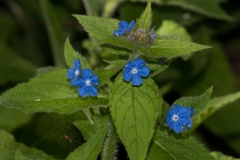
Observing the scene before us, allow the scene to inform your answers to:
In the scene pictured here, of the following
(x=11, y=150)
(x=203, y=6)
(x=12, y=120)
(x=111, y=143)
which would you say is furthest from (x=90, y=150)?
(x=203, y=6)

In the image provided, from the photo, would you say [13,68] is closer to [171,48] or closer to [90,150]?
[90,150]

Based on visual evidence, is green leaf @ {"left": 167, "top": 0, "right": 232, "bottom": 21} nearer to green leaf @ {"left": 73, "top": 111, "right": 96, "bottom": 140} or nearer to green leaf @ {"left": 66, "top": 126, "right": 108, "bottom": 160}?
green leaf @ {"left": 73, "top": 111, "right": 96, "bottom": 140}

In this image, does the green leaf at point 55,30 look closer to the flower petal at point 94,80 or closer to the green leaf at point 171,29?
the green leaf at point 171,29

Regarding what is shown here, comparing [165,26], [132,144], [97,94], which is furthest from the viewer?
[165,26]

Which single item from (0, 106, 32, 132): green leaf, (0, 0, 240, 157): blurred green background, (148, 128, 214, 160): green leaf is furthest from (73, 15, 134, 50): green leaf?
(0, 106, 32, 132): green leaf

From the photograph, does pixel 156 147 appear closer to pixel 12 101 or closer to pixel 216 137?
pixel 12 101

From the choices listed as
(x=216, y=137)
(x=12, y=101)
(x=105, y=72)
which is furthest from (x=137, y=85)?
(x=216, y=137)
